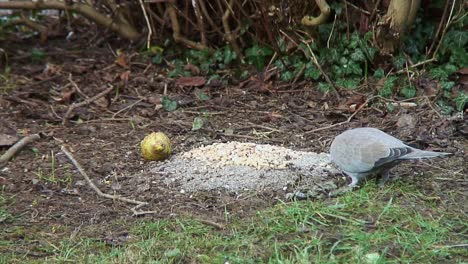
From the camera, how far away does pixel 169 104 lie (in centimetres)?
541

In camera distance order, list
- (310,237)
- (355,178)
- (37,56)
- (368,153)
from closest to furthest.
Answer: (310,237), (368,153), (355,178), (37,56)

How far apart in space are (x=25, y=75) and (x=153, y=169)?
2.30 meters

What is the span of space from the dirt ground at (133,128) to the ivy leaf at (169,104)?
0.18 feet

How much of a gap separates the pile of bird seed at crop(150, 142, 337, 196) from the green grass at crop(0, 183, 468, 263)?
1.02 ft

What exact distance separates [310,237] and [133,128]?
6.80 feet

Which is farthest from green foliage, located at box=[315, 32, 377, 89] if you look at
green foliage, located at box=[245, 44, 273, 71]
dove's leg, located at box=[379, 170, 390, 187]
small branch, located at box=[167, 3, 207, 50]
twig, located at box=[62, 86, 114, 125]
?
dove's leg, located at box=[379, 170, 390, 187]

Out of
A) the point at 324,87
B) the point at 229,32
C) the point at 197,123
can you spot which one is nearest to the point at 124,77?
the point at 229,32

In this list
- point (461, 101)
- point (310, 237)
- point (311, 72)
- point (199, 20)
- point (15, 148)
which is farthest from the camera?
point (199, 20)

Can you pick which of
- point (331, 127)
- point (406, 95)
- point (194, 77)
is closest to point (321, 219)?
point (331, 127)

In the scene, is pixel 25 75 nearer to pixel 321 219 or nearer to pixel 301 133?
pixel 301 133

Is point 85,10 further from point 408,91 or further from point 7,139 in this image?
point 408,91

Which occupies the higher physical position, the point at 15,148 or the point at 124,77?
the point at 15,148

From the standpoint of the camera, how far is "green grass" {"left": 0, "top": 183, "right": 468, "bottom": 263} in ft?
10.3

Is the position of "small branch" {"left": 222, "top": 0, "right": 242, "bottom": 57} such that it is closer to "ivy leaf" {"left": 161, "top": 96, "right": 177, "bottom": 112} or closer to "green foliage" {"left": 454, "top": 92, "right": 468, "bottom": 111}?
"ivy leaf" {"left": 161, "top": 96, "right": 177, "bottom": 112}
